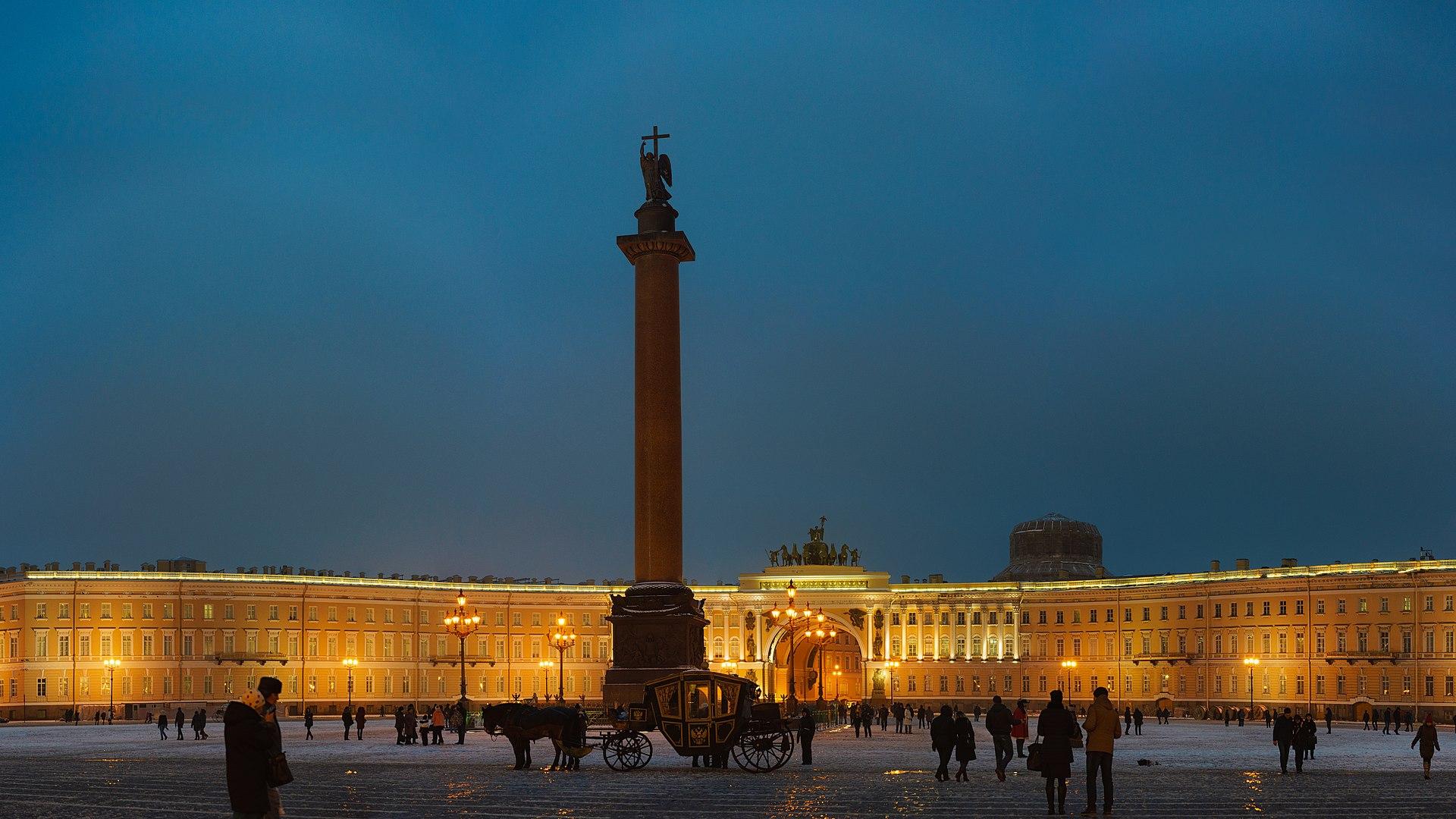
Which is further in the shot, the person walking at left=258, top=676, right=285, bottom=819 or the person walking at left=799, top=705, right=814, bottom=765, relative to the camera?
the person walking at left=799, top=705, right=814, bottom=765

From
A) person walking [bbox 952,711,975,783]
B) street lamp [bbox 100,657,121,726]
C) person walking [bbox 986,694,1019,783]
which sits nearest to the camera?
person walking [bbox 952,711,975,783]

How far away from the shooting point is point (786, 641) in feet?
420

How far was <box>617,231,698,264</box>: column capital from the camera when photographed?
45594 millimetres

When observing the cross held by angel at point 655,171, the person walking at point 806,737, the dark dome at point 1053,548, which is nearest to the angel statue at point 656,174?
the cross held by angel at point 655,171

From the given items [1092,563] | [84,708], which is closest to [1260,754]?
[84,708]

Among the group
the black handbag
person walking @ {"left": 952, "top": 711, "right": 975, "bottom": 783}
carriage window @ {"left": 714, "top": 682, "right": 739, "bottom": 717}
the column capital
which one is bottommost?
person walking @ {"left": 952, "top": 711, "right": 975, "bottom": 783}

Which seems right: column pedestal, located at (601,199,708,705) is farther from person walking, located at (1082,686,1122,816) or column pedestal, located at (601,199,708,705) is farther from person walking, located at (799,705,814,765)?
person walking, located at (1082,686,1122,816)

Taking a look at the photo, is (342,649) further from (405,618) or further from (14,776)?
(14,776)

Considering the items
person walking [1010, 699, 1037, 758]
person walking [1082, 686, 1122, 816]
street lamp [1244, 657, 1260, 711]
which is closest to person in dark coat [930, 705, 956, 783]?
person walking [1010, 699, 1037, 758]

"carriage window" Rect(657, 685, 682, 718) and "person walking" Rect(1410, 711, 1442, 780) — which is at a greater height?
"carriage window" Rect(657, 685, 682, 718)

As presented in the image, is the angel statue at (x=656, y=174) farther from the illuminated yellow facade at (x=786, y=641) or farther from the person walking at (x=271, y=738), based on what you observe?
the illuminated yellow facade at (x=786, y=641)

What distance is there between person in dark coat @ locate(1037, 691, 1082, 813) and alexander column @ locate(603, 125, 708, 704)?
21.4 metres

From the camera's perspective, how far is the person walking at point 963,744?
91.1ft

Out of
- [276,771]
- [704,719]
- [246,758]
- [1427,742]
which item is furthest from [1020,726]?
[246,758]
